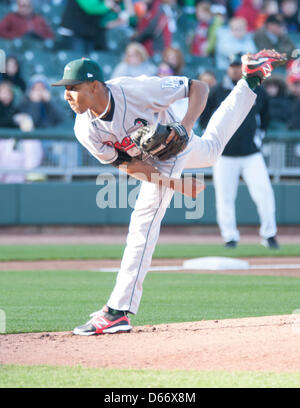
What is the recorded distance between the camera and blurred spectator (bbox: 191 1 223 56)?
15.8m

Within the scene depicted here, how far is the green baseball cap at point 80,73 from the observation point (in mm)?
4699

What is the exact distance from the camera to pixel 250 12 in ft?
55.7

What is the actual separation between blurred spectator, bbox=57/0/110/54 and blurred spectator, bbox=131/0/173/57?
75cm

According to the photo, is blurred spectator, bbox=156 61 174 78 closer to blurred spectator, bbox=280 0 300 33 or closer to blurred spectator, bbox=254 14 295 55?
blurred spectator, bbox=254 14 295 55

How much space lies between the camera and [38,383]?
376cm

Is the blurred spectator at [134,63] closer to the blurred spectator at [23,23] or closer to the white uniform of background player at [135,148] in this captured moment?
the blurred spectator at [23,23]

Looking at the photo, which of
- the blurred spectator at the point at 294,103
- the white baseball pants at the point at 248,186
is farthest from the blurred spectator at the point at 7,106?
the blurred spectator at the point at 294,103

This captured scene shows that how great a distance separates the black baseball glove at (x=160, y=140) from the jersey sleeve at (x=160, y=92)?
22cm

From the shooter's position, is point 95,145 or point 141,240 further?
point 141,240

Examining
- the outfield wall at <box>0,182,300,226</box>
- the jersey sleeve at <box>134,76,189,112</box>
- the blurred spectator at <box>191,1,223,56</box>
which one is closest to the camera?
the jersey sleeve at <box>134,76,189,112</box>

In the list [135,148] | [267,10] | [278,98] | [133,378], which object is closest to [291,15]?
[267,10]

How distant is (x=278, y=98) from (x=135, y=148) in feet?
31.2

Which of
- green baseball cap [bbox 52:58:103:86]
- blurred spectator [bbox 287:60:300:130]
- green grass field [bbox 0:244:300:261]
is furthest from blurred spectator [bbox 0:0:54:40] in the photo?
green baseball cap [bbox 52:58:103:86]

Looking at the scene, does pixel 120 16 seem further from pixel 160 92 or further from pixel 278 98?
pixel 160 92
